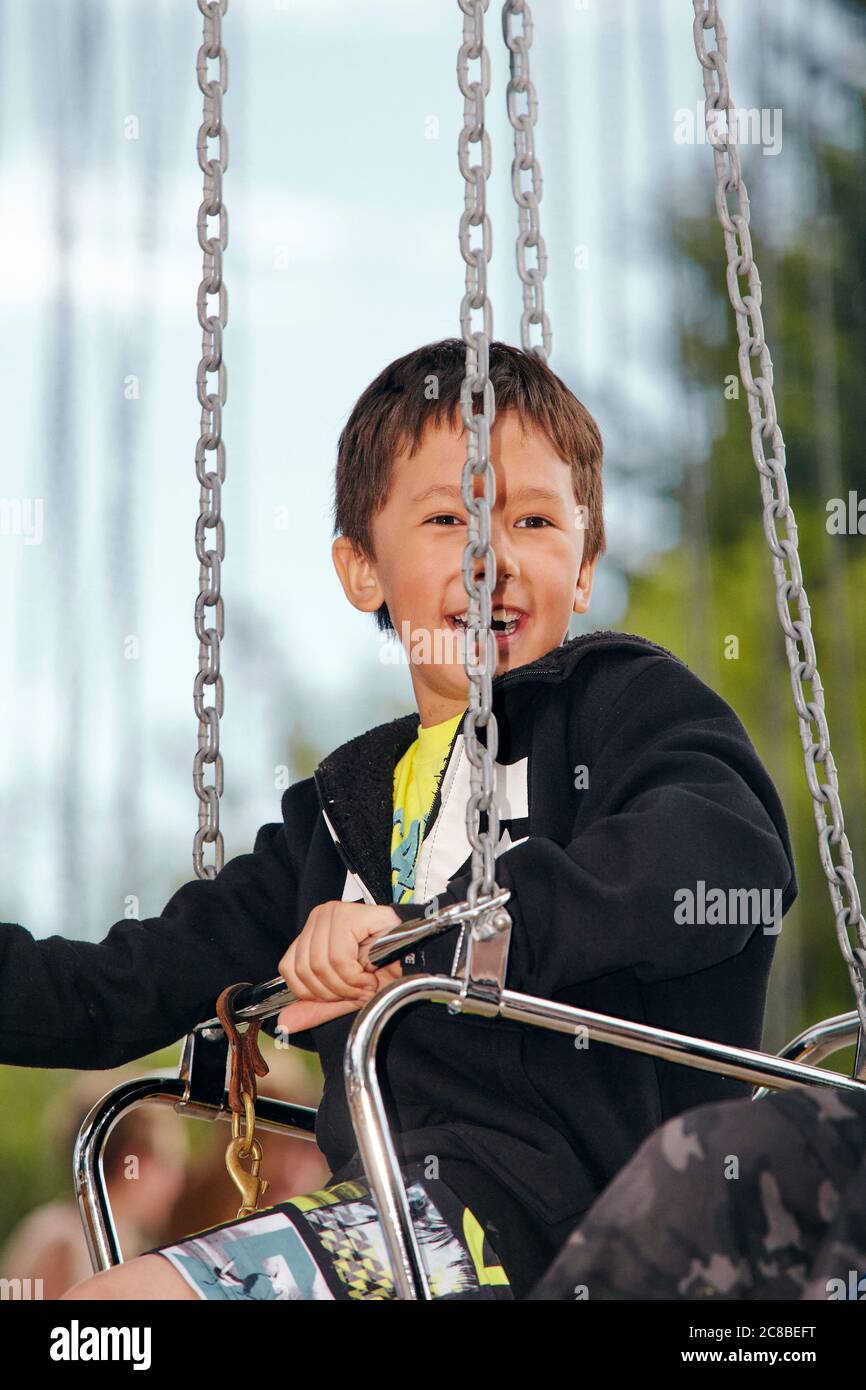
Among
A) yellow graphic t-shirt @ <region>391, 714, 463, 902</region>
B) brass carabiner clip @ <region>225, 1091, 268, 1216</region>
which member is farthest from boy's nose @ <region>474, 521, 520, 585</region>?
brass carabiner clip @ <region>225, 1091, 268, 1216</region>

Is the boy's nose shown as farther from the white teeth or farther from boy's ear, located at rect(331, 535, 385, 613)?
boy's ear, located at rect(331, 535, 385, 613)

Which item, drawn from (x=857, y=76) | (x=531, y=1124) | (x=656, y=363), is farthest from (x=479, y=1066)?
(x=857, y=76)

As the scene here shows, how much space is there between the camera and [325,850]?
1.07 metres

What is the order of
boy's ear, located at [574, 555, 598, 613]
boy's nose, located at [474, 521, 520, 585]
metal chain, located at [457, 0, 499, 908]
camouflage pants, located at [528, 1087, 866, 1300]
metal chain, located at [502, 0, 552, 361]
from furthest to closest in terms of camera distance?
boy's ear, located at [574, 555, 598, 613] < boy's nose, located at [474, 521, 520, 585] < metal chain, located at [502, 0, 552, 361] < metal chain, located at [457, 0, 499, 908] < camouflage pants, located at [528, 1087, 866, 1300]

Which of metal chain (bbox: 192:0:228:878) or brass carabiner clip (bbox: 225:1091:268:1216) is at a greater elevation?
metal chain (bbox: 192:0:228:878)

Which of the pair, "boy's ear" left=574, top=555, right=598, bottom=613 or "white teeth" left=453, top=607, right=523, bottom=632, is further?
"boy's ear" left=574, top=555, right=598, bottom=613

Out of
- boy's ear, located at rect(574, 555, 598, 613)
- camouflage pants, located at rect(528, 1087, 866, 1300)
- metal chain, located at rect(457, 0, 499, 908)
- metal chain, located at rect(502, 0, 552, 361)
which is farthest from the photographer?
boy's ear, located at rect(574, 555, 598, 613)

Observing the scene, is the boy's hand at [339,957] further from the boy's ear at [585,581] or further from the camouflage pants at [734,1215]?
the boy's ear at [585,581]

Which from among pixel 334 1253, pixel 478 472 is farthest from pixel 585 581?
pixel 334 1253

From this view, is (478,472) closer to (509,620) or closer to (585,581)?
(509,620)

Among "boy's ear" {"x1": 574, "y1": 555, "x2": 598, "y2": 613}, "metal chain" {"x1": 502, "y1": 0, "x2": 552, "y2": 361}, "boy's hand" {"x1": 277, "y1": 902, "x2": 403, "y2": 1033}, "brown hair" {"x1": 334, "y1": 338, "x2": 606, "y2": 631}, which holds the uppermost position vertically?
"metal chain" {"x1": 502, "y1": 0, "x2": 552, "y2": 361}

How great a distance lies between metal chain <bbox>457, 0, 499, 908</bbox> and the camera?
0.74m

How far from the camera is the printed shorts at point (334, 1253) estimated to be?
2.58 ft
